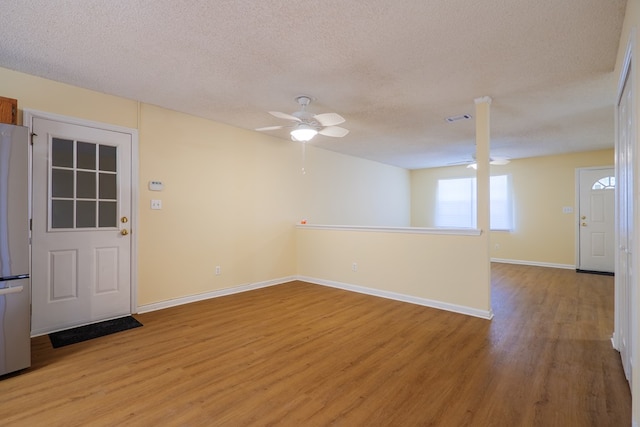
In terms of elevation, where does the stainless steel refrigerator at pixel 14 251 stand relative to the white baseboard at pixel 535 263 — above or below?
above

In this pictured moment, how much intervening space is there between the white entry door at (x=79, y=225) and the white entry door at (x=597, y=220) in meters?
8.13

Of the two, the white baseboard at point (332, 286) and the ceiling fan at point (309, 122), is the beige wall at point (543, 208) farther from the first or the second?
the ceiling fan at point (309, 122)

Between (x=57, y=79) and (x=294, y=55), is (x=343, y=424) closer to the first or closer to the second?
(x=294, y=55)

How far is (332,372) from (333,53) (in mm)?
2536

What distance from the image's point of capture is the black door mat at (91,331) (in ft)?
9.38

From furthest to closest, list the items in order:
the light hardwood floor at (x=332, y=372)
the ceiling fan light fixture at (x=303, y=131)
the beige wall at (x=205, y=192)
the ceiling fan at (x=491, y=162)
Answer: the ceiling fan at (x=491, y=162)
the beige wall at (x=205, y=192)
the ceiling fan light fixture at (x=303, y=131)
the light hardwood floor at (x=332, y=372)

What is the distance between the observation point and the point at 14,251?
227cm

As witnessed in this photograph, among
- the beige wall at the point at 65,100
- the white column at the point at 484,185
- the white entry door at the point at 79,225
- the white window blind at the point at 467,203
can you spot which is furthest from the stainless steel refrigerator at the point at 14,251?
the white window blind at the point at 467,203

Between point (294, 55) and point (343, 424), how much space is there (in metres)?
2.67

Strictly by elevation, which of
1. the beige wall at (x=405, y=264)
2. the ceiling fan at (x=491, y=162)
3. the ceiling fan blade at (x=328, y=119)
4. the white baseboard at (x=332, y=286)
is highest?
the ceiling fan at (x=491, y=162)

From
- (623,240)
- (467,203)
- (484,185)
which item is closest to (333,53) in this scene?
(484,185)

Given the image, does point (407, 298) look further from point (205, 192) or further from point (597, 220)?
point (597, 220)

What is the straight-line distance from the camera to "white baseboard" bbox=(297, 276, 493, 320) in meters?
3.51

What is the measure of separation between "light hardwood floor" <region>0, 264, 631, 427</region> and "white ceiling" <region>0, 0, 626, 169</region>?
252cm
